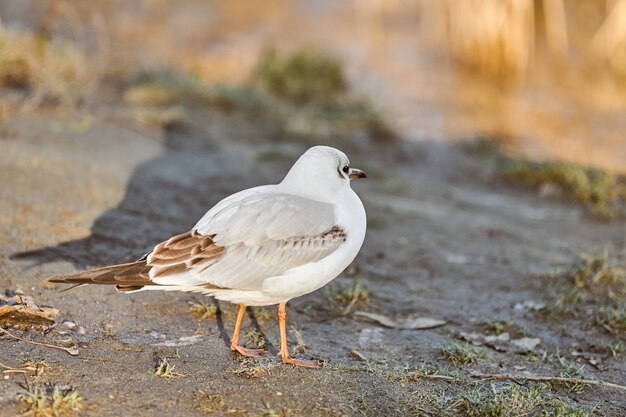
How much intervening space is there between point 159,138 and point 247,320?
335cm

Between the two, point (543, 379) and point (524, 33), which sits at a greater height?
point (524, 33)

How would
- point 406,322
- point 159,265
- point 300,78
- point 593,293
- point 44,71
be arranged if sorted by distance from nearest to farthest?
point 159,265, point 406,322, point 593,293, point 44,71, point 300,78

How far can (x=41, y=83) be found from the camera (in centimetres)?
739

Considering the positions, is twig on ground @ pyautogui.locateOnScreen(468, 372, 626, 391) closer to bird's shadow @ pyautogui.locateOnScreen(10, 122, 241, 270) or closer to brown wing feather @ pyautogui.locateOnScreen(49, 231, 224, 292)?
brown wing feather @ pyautogui.locateOnScreen(49, 231, 224, 292)

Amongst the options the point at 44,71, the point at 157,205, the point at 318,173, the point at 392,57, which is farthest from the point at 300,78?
the point at 318,173

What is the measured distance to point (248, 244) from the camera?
3736 mm

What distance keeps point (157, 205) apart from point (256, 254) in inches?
91.7

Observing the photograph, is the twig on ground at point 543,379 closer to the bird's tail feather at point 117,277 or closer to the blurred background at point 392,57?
the bird's tail feather at point 117,277

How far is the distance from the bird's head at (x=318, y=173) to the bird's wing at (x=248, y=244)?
12 cm

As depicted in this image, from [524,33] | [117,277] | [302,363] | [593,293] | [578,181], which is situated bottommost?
[593,293]

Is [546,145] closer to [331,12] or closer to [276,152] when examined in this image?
[276,152]

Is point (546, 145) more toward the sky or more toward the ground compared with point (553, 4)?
more toward the ground

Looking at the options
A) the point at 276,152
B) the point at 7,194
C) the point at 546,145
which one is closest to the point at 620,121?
the point at 546,145

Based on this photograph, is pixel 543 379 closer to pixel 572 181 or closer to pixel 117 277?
pixel 117 277
